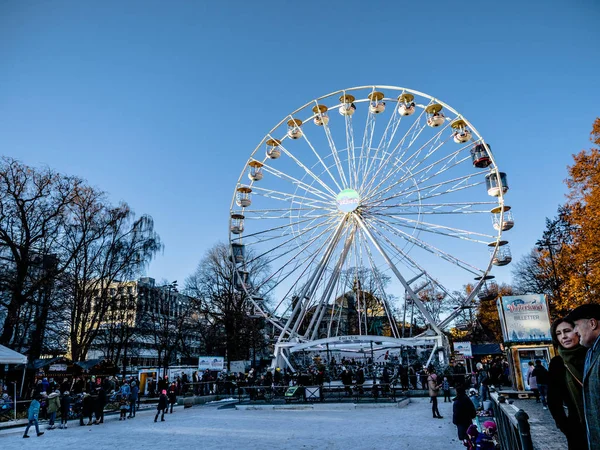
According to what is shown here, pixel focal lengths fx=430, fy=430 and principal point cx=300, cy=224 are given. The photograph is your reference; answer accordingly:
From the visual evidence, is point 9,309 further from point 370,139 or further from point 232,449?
point 370,139

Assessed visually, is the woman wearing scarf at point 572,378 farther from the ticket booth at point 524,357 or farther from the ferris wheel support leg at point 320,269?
the ferris wheel support leg at point 320,269

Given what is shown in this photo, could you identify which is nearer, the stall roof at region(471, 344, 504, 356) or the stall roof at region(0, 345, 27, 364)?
the stall roof at region(0, 345, 27, 364)

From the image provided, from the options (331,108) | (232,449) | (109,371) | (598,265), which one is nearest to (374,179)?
(331,108)

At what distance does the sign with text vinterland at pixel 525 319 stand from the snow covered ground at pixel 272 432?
4574 millimetres

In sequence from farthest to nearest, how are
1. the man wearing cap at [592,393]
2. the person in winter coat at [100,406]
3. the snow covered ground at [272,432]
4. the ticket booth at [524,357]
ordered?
the ticket booth at [524,357] < the person in winter coat at [100,406] < the snow covered ground at [272,432] < the man wearing cap at [592,393]

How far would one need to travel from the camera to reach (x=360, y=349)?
1065 inches

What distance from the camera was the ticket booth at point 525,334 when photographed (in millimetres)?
19031

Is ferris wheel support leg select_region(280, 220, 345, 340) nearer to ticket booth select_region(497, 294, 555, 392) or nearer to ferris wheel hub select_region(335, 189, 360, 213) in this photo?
ferris wheel hub select_region(335, 189, 360, 213)

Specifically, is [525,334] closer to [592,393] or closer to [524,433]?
[524,433]

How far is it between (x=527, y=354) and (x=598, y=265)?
561 centimetres

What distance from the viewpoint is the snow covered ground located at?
36.9 feet

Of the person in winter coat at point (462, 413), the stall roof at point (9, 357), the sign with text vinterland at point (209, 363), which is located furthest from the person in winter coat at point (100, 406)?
the person in winter coat at point (462, 413)

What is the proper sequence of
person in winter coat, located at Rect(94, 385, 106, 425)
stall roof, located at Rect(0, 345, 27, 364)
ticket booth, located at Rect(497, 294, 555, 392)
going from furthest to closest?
ticket booth, located at Rect(497, 294, 555, 392) → stall roof, located at Rect(0, 345, 27, 364) → person in winter coat, located at Rect(94, 385, 106, 425)

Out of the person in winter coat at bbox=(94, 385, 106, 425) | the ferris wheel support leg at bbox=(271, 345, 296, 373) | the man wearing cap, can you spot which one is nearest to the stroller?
the person in winter coat at bbox=(94, 385, 106, 425)
